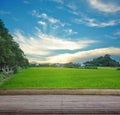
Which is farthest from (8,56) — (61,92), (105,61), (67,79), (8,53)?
(61,92)

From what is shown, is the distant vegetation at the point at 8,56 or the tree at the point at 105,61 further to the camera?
the distant vegetation at the point at 8,56

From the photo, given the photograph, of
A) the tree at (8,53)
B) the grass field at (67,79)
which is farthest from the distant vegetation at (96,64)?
the tree at (8,53)

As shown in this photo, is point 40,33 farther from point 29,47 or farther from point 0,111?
point 0,111

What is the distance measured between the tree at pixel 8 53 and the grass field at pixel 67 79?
1615 mm

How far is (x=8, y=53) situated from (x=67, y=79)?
193 inches

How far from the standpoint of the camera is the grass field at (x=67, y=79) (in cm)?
1062

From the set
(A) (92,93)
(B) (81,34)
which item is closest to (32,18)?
(B) (81,34)

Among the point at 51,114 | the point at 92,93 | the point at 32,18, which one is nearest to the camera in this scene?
the point at 51,114

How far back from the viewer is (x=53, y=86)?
10.5 meters

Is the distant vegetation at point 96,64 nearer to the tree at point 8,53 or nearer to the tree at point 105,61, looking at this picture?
the tree at point 105,61

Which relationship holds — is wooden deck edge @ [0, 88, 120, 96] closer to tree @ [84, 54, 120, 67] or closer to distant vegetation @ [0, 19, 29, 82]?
tree @ [84, 54, 120, 67]

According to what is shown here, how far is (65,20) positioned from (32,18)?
4.80 feet

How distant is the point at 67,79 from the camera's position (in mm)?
11047

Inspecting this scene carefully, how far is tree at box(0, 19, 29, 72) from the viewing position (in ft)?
43.0
